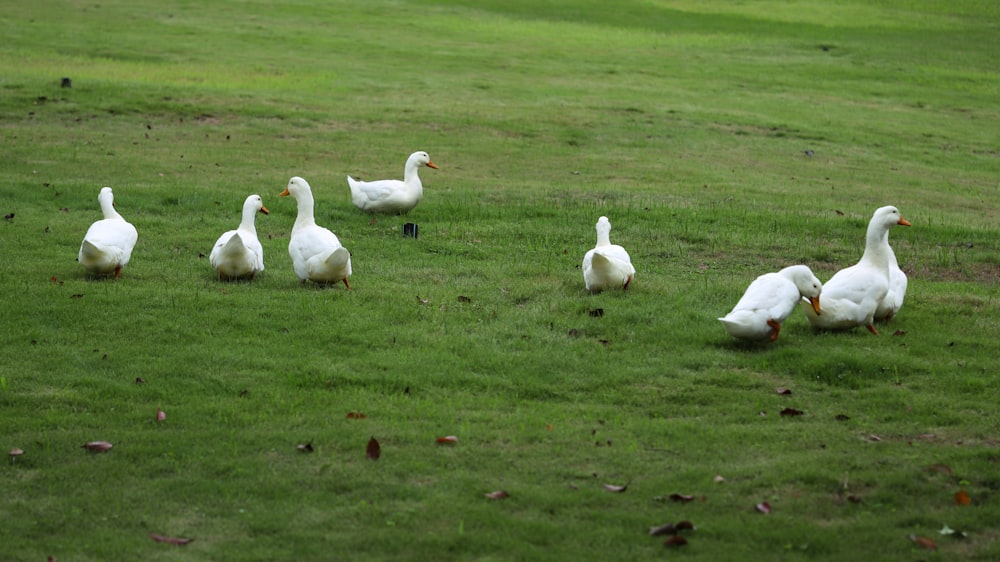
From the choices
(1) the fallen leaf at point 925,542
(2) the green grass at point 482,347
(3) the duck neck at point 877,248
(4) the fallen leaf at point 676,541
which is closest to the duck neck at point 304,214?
(2) the green grass at point 482,347

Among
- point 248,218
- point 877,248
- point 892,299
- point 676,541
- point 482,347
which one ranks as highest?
point 877,248

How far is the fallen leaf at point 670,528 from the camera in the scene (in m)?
5.75

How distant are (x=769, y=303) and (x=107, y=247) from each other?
6.39 m

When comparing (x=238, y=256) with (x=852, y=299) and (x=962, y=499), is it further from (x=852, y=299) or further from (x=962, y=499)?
(x=962, y=499)

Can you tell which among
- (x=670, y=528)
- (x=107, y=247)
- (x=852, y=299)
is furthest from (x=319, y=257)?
(x=670, y=528)

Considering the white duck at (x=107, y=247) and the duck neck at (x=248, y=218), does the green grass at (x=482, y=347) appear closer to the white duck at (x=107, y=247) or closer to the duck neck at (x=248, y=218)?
the white duck at (x=107, y=247)

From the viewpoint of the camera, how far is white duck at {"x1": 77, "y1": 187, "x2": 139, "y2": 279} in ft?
34.1

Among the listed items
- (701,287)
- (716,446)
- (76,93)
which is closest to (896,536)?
(716,446)

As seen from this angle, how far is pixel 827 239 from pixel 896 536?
876 centimetres

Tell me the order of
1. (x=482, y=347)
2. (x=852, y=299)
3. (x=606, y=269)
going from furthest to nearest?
(x=606, y=269) → (x=852, y=299) → (x=482, y=347)

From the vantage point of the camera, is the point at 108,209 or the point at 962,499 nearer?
the point at 962,499

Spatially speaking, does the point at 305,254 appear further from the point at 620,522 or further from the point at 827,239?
the point at 827,239

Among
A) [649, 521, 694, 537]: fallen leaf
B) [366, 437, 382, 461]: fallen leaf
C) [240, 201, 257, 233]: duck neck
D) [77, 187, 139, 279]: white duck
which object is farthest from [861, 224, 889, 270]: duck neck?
[77, 187, 139, 279]: white duck

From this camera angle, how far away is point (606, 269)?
10.4m
